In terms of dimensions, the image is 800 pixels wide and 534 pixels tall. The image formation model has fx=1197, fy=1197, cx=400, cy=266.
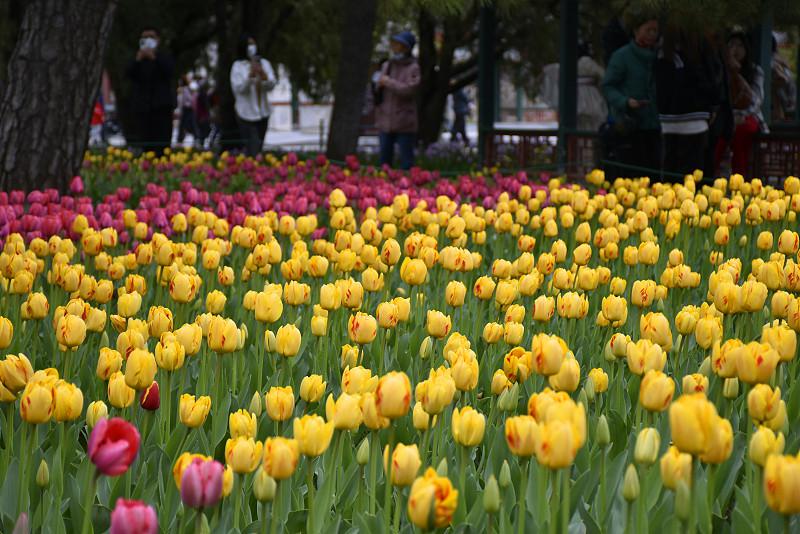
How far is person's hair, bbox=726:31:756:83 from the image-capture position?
10523mm

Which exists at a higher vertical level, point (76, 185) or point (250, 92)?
point (250, 92)

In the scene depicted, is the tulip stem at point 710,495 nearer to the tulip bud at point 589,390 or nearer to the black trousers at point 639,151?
the tulip bud at point 589,390

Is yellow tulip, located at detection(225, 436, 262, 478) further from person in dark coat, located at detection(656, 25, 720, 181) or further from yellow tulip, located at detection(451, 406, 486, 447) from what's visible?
person in dark coat, located at detection(656, 25, 720, 181)

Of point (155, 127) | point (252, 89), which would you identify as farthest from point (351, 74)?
point (155, 127)

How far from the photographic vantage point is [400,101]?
1202 cm

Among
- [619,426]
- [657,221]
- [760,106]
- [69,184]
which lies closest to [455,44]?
[760,106]

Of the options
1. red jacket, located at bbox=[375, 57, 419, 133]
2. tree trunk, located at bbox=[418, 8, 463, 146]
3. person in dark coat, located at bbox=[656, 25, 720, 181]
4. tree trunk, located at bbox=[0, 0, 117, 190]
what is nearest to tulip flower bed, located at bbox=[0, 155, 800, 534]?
tree trunk, located at bbox=[0, 0, 117, 190]

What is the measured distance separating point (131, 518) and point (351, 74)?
10.6 meters

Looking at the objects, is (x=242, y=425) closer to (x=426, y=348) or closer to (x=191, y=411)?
(x=191, y=411)

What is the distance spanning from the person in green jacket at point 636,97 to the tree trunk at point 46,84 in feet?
12.6

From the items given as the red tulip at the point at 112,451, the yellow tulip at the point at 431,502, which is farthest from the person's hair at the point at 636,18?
the red tulip at the point at 112,451

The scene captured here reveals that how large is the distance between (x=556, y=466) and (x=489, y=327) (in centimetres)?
142

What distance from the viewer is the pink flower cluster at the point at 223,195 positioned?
5.28 meters

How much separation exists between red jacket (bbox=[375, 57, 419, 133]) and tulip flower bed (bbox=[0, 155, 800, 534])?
689 centimetres
